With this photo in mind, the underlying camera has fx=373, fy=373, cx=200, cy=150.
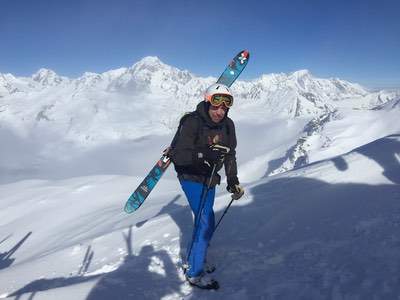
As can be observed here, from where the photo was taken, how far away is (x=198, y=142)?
6793 mm

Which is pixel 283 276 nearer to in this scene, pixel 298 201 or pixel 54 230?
pixel 298 201

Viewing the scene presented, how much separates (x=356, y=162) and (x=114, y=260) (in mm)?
7600

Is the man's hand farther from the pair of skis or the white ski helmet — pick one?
the pair of skis

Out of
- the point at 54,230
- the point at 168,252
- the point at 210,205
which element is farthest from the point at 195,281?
the point at 54,230

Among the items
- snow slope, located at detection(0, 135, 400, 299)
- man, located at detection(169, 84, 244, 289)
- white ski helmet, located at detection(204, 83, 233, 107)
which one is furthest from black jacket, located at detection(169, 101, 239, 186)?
snow slope, located at detection(0, 135, 400, 299)

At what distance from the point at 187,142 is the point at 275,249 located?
2.89 meters

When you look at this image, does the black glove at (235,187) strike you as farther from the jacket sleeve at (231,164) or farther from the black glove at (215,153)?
the black glove at (215,153)

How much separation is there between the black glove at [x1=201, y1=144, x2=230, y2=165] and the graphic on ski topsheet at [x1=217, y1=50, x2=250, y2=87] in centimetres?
822

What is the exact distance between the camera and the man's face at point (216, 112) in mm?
6699

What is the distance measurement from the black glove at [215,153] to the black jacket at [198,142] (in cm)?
9

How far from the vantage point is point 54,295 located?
6.36 metres

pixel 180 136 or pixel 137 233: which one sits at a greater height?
pixel 180 136

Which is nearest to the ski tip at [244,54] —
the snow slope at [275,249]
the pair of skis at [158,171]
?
the pair of skis at [158,171]

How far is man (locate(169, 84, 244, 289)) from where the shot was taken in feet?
21.9
